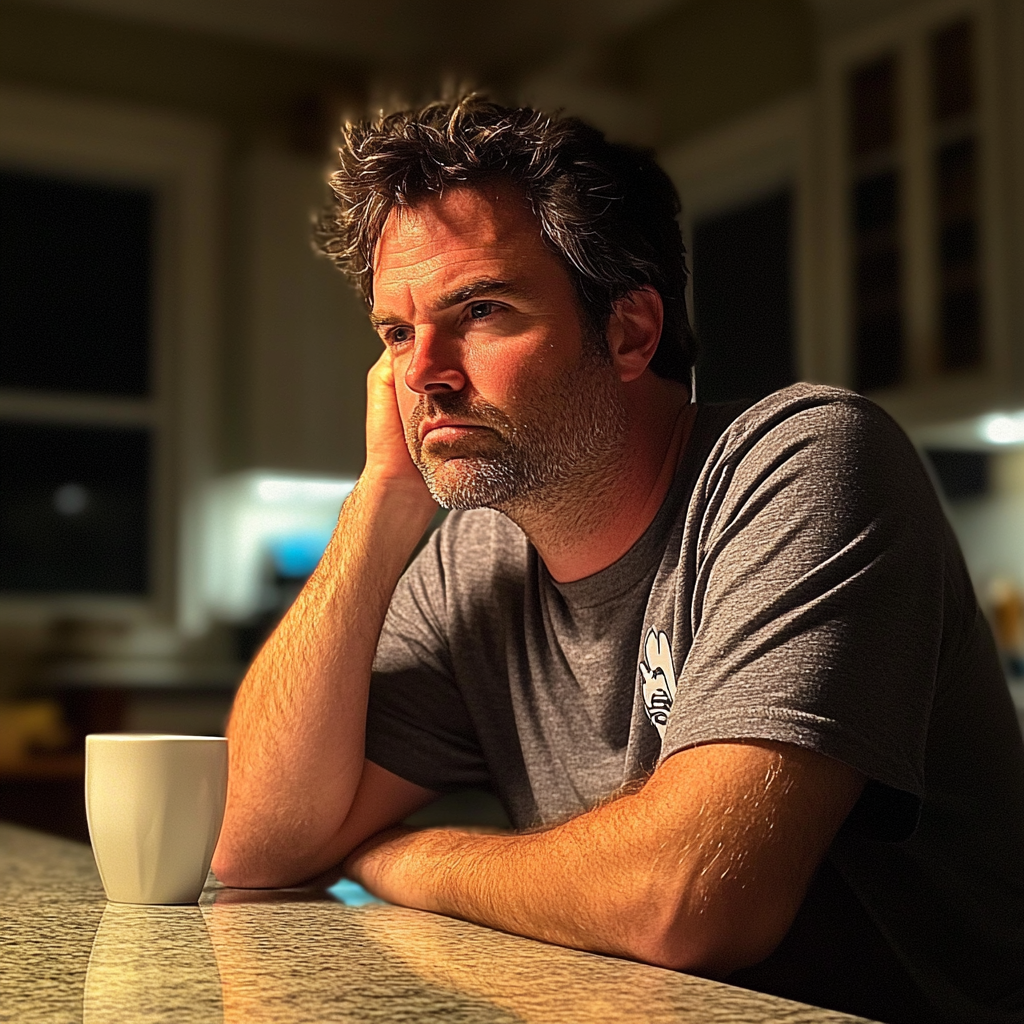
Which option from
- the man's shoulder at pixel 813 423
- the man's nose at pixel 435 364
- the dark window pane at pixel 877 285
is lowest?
the man's shoulder at pixel 813 423

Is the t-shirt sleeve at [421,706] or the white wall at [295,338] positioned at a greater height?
the white wall at [295,338]

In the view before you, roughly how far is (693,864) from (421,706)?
500 millimetres

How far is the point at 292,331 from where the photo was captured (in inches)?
190

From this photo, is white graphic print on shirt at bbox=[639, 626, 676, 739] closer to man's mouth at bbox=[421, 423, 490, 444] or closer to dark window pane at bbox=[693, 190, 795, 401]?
man's mouth at bbox=[421, 423, 490, 444]

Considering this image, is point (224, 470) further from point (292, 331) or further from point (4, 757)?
point (4, 757)

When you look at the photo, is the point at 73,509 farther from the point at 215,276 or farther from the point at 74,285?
the point at 215,276

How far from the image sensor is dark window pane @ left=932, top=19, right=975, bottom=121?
3.32 m

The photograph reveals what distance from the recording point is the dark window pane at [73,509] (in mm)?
4719

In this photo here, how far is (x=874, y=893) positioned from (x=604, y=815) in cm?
25

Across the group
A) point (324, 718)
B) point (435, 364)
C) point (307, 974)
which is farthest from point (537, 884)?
point (435, 364)

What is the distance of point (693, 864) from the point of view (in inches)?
31.3

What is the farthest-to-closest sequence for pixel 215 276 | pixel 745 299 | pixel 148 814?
pixel 215 276 → pixel 745 299 → pixel 148 814

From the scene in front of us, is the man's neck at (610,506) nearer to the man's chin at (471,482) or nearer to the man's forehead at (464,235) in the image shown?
the man's chin at (471,482)

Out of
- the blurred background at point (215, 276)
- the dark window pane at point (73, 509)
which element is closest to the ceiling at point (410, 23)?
the blurred background at point (215, 276)
